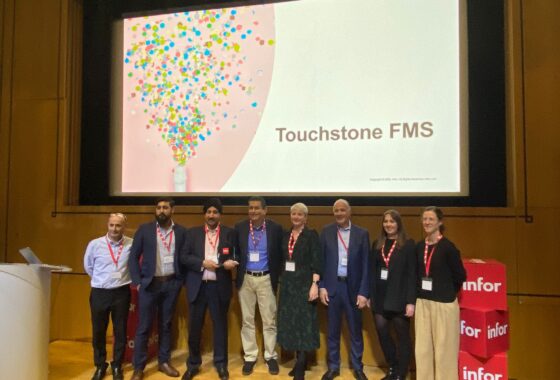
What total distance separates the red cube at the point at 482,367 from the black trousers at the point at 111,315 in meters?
2.63

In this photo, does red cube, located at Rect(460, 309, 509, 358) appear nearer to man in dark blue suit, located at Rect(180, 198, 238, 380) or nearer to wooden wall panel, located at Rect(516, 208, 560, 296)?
wooden wall panel, located at Rect(516, 208, 560, 296)

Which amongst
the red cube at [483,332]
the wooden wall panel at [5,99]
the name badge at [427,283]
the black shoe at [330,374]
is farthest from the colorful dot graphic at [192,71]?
the red cube at [483,332]

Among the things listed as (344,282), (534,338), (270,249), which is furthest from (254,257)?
(534,338)

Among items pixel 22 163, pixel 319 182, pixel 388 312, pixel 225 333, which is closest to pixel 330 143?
pixel 319 182

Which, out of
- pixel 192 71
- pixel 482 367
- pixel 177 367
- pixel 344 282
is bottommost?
pixel 177 367

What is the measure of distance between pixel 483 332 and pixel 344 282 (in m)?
1.05

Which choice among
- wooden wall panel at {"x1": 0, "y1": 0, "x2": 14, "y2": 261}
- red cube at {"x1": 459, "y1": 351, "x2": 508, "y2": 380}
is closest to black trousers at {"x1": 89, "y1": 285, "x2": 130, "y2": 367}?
wooden wall panel at {"x1": 0, "y1": 0, "x2": 14, "y2": 261}

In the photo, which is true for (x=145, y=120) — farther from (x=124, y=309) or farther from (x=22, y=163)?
(x=124, y=309)

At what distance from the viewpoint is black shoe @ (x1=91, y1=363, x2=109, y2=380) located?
3.53 metres

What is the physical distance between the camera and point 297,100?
14.3 ft

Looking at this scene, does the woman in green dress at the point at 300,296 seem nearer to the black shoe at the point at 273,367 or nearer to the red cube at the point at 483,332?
the black shoe at the point at 273,367

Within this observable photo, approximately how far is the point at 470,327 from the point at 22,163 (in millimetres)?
4858

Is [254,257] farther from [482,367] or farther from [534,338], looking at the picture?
[534,338]

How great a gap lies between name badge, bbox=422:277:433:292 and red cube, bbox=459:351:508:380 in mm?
556
